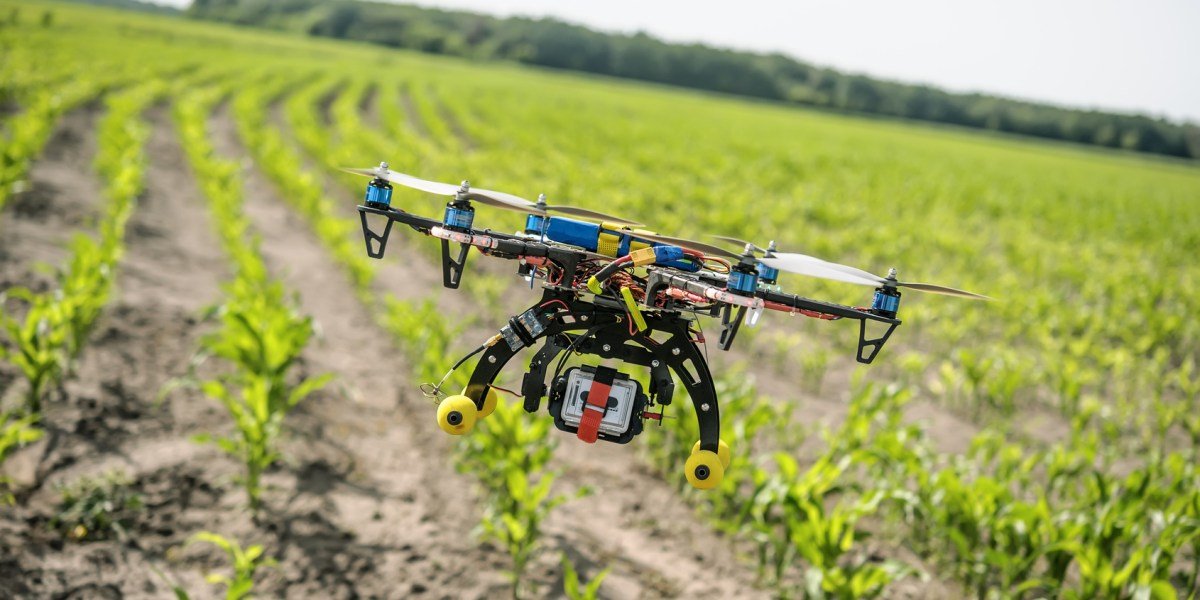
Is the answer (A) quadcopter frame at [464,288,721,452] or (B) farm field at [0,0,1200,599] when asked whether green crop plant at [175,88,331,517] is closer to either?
(B) farm field at [0,0,1200,599]

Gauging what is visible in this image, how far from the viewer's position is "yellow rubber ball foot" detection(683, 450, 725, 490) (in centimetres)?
166

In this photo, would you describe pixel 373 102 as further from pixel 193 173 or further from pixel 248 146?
pixel 193 173

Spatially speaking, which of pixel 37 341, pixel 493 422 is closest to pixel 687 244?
pixel 493 422

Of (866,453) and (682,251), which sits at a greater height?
(682,251)

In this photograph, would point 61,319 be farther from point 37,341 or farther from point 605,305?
point 605,305

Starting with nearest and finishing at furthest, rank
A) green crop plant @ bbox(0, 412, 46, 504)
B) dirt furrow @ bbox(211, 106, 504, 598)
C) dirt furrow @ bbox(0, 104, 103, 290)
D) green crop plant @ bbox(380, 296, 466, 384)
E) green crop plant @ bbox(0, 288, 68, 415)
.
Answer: green crop plant @ bbox(0, 412, 46, 504) → dirt furrow @ bbox(211, 106, 504, 598) → green crop plant @ bbox(0, 288, 68, 415) → green crop plant @ bbox(380, 296, 466, 384) → dirt furrow @ bbox(0, 104, 103, 290)

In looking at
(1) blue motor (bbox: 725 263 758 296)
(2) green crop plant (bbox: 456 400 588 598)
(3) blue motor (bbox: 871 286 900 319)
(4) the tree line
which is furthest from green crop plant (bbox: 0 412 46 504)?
(4) the tree line

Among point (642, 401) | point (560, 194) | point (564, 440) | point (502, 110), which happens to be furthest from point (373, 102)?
point (642, 401)

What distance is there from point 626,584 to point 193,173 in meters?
17.1

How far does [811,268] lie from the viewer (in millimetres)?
1379

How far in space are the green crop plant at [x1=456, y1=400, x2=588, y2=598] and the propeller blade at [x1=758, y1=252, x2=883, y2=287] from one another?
402 centimetres

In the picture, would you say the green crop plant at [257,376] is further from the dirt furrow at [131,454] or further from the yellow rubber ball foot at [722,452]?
the yellow rubber ball foot at [722,452]

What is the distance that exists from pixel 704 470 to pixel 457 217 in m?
0.71

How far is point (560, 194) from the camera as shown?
1739cm
